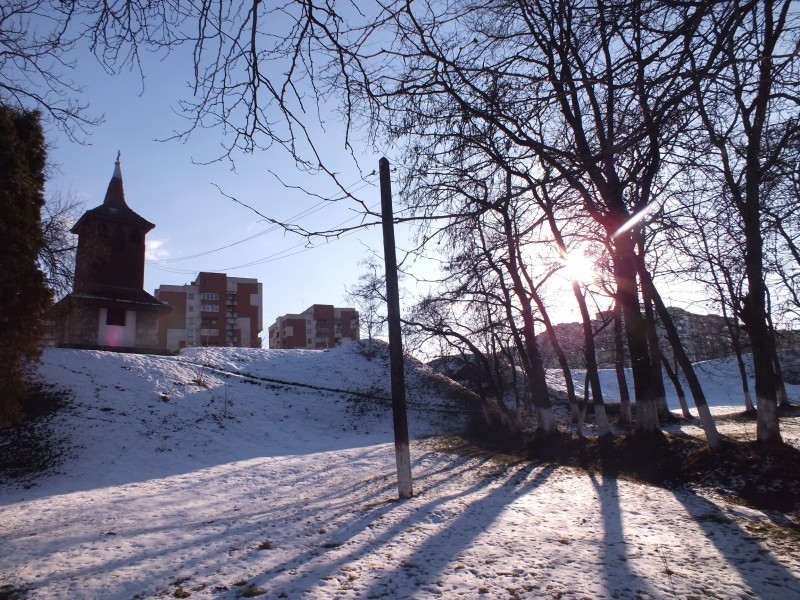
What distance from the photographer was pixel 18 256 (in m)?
8.77

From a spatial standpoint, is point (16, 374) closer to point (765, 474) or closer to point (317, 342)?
point (765, 474)

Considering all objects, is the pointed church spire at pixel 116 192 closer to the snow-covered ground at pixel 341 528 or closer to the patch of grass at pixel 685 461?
the snow-covered ground at pixel 341 528

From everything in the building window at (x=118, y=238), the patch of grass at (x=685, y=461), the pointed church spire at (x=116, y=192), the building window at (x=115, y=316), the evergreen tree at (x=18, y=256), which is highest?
the pointed church spire at (x=116, y=192)

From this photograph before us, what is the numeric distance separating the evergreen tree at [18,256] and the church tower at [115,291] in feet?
55.3

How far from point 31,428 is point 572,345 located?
23271mm

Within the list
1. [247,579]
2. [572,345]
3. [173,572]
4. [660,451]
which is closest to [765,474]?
[660,451]

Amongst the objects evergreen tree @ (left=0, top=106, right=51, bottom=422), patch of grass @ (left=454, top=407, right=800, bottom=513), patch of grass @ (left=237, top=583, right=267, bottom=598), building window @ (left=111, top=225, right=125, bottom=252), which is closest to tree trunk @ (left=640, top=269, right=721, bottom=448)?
patch of grass @ (left=454, top=407, right=800, bottom=513)

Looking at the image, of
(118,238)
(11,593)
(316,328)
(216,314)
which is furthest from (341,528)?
(316,328)

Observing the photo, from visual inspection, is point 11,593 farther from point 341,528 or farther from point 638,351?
point 638,351

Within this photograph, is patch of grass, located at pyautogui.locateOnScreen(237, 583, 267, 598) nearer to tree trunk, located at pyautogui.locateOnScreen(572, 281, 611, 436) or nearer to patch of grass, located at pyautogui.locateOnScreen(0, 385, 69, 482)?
patch of grass, located at pyautogui.locateOnScreen(0, 385, 69, 482)

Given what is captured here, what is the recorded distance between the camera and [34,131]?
939cm

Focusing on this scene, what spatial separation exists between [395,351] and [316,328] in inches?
3089

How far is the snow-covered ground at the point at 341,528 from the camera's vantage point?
4.61 metres

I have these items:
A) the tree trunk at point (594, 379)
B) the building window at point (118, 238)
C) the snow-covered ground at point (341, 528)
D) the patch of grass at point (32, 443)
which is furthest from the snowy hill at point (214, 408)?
the tree trunk at point (594, 379)
